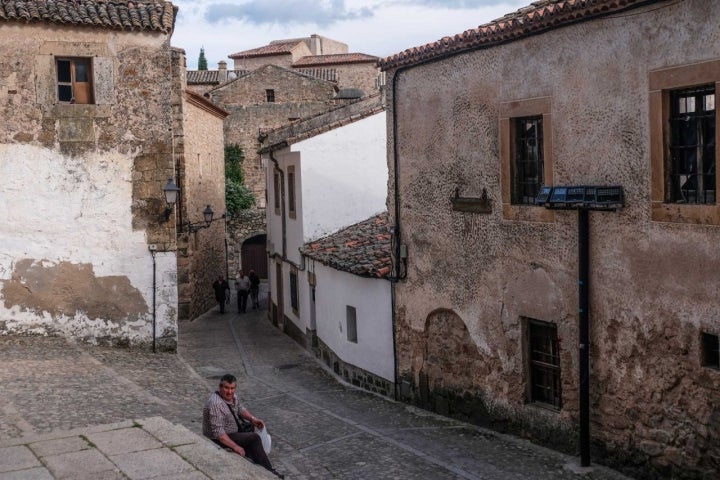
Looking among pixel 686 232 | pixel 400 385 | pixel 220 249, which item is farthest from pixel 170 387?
pixel 220 249

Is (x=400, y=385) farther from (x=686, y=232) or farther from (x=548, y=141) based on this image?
(x=686, y=232)

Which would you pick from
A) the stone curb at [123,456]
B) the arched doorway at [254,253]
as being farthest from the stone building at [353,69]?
the stone curb at [123,456]

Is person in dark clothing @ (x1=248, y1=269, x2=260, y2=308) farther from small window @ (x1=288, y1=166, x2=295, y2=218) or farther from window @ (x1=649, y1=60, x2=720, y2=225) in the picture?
window @ (x1=649, y1=60, x2=720, y2=225)

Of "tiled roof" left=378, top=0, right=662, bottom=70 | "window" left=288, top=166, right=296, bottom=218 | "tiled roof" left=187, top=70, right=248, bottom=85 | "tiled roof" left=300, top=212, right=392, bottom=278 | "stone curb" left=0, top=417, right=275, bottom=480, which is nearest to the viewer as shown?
"stone curb" left=0, top=417, right=275, bottom=480

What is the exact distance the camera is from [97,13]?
51.2ft

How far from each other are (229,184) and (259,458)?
31.4m

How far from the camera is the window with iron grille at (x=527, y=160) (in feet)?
37.1

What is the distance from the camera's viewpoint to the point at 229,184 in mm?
39438

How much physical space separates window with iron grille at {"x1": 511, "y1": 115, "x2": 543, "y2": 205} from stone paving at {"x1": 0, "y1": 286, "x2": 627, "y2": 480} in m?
3.34

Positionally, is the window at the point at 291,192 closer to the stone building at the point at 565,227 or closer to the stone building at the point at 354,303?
the stone building at the point at 354,303

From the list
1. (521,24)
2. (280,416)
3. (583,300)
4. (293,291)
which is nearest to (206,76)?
(293,291)

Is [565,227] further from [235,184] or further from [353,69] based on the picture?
[353,69]

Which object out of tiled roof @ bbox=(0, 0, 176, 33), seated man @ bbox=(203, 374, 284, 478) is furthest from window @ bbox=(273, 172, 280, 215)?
seated man @ bbox=(203, 374, 284, 478)

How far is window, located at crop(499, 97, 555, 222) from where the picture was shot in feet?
36.0
